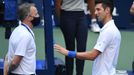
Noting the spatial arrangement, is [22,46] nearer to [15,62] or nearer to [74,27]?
[15,62]

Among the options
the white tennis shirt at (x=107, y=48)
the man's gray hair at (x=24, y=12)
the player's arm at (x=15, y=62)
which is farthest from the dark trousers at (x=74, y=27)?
the player's arm at (x=15, y=62)

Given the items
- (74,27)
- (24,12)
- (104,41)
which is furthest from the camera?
(74,27)

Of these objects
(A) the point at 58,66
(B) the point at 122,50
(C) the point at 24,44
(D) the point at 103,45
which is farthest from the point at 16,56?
(B) the point at 122,50

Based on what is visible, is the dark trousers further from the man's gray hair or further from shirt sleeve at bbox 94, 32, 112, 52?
shirt sleeve at bbox 94, 32, 112, 52

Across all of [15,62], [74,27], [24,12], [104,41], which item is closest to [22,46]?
[15,62]

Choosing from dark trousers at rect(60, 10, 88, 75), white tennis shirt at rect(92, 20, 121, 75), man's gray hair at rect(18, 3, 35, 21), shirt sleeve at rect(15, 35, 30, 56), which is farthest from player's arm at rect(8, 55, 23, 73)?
dark trousers at rect(60, 10, 88, 75)

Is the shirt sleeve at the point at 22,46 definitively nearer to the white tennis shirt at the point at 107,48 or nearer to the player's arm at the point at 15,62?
the player's arm at the point at 15,62

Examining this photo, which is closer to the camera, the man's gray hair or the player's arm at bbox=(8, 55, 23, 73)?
the player's arm at bbox=(8, 55, 23, 73)

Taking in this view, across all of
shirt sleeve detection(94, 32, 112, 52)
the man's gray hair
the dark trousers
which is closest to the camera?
shirt sleeve detection(94, 32, 112, 52)

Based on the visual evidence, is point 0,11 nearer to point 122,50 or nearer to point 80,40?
point 122,50

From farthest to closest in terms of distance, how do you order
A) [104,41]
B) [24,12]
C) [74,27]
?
[74,27] → [24,12] → [104,41]

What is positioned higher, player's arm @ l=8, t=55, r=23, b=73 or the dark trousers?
the dark trousers

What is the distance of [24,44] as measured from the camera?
205 inches

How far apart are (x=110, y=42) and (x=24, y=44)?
0.97 meters
